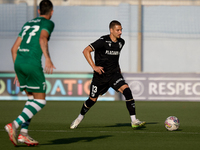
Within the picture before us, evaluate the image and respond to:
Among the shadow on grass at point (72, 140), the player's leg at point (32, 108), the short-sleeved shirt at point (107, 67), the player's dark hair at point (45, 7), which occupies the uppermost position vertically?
the player's dark hair at point (45, 7)

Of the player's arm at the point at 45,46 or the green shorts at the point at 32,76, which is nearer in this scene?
the player's arm at the point at 45,46

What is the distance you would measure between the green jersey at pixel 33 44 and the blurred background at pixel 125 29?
46.5 ft

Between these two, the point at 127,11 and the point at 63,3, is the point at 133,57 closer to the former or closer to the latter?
the point at 127,11

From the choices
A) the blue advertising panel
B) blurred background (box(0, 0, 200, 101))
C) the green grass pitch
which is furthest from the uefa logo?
blurred background (box(0, 0, 200, 101))

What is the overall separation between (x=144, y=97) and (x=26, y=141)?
855 cm

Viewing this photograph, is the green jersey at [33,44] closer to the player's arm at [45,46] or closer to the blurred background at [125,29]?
the player's arm at [45,46]

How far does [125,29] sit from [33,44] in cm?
1466

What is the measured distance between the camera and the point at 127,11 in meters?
20.0

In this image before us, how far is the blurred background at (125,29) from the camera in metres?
19.6

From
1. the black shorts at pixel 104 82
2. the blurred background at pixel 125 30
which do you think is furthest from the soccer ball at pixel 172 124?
the blurred background at pixel 125 30

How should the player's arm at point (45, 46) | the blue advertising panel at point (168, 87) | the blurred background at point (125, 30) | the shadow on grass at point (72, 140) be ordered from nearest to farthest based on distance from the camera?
the player's arm at point (45, 46) → the shadow on grass at point (72, 140) → the blue advertising panel at point (168, 87) → the blurred background at point (125, 30)

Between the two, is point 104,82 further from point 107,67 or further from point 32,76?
point 32,76

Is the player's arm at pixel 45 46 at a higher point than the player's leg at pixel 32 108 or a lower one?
higher

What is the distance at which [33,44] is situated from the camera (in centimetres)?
502
